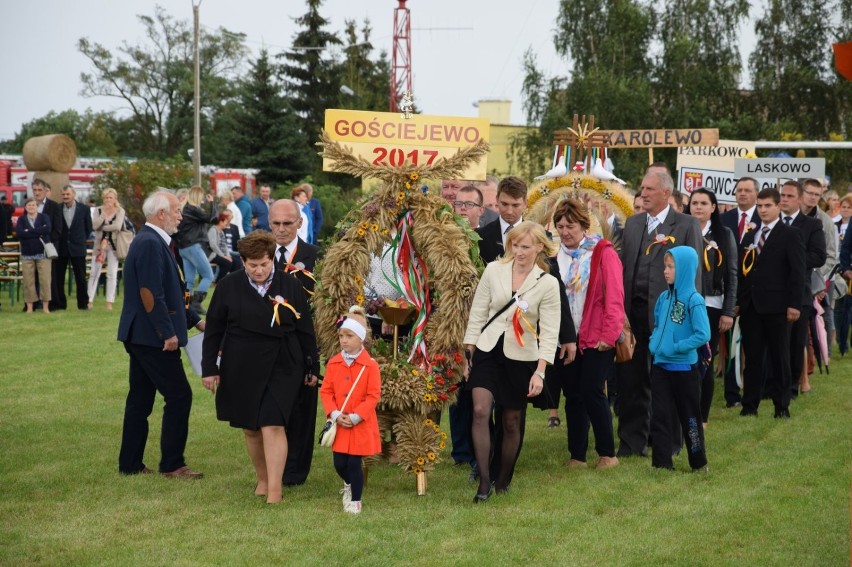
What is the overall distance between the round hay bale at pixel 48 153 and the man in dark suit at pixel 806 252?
21267 millimetres

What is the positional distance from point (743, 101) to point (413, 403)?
43.0m

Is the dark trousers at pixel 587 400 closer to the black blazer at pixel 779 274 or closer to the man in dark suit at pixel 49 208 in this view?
the black blazer at pixel 779 274

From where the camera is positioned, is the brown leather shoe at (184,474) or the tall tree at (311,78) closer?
the brown leather shoe at (184,474)

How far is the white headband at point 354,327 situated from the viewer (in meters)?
7.62

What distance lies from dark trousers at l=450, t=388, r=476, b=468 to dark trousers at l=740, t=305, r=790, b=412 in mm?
3620

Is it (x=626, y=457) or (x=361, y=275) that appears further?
(x=626, y=457)

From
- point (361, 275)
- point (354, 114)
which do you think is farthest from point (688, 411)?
point (354, 114)

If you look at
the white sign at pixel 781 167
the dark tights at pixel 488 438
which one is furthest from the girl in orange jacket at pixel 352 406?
the white sign at pixel 781 167

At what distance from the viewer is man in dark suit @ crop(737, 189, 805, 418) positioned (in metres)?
11.2

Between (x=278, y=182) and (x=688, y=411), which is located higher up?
(x=278, y=182)

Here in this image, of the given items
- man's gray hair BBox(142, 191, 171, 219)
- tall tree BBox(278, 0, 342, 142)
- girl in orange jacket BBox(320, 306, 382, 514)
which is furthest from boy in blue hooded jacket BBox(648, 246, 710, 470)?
tall tree BBox(278, 0, 342, 142)

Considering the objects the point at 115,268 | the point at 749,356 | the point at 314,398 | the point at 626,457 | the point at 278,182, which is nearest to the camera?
the point at 314,398

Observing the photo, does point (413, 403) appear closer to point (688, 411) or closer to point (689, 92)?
point (688, 411)

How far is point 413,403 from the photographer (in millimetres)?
8148
